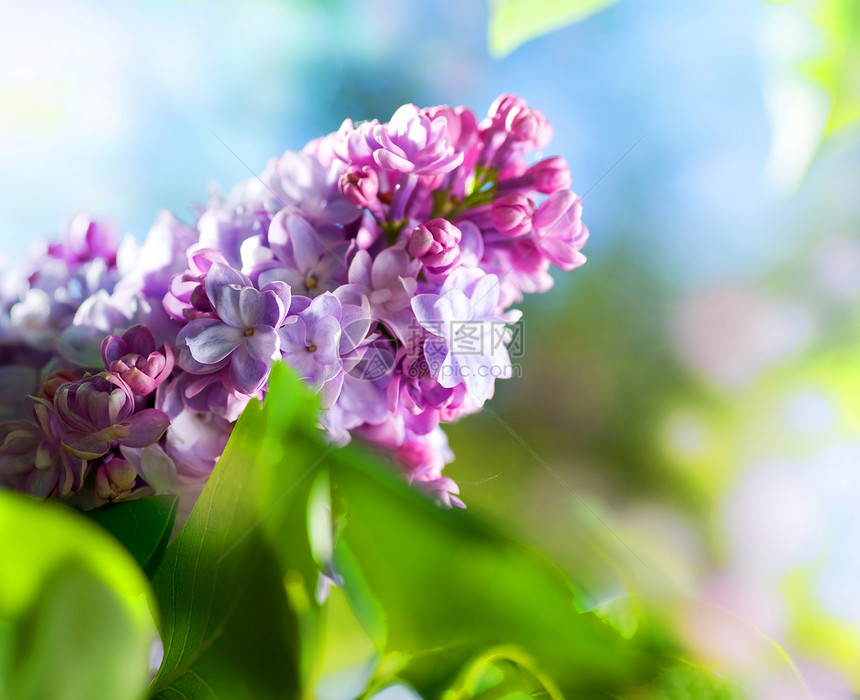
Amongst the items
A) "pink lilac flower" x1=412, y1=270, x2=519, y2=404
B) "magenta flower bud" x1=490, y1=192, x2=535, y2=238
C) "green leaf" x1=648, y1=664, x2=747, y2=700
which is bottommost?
"pink lilac flower" x1=412, y1=270, x2=519, y2=404

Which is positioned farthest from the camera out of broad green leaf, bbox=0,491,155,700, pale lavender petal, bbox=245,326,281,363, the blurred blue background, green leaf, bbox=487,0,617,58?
the blurred blue background

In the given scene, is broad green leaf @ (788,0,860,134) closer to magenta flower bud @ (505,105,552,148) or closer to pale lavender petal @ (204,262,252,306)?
magenta flower bud @ (505,105,552,148)

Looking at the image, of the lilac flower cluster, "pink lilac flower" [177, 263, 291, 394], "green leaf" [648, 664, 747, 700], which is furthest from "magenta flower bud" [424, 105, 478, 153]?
"green leaf" [648, 664, 747, 700]

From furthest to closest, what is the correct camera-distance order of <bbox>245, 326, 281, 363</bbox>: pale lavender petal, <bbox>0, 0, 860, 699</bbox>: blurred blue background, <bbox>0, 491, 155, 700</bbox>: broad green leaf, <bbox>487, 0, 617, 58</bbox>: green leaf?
<bbox>0, 0, 860, 699</bbox>: blurred blue background < <bbox>487, 0, 617, 58</bbox>: green leaf < <bbox>245, 326, 281, 363</bbox>: pale lavender petal < <bbox>0, 491, 155, 700</bbox>: broad green leaf

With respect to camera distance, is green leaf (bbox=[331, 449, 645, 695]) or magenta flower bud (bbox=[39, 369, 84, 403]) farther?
magenta flower bud (bbox=[39, 369, 84, 403])

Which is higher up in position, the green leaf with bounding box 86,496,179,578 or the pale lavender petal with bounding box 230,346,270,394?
the pale lavender petal with bounding box 230,346,270,394

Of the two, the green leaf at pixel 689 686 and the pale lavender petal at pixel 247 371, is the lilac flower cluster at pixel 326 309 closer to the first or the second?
the pale lavender petal at pixel 247 371
